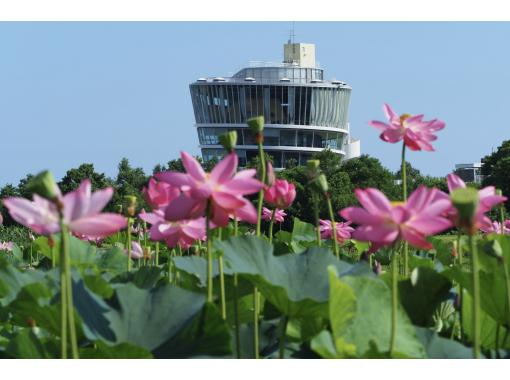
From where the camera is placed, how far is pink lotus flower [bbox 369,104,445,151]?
1.46 meters

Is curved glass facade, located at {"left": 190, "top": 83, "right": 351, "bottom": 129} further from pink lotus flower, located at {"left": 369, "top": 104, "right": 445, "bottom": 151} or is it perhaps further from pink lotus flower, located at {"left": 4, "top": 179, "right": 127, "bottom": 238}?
pink lotus flower, located at {"left": 4, "top": 179, "right": 127, "bottom": 238}

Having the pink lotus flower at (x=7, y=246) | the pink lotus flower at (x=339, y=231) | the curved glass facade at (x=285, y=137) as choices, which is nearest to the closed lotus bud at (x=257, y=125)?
the pink lotus flower at (x=339, y=231)

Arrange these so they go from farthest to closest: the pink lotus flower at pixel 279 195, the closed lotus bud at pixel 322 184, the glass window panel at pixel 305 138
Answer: the glass window panel at pixel 305 138 → the pink lotus flower at pixel 279 195 → the closed lotus bud at pixel 322 184

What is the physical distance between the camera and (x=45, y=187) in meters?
0.80

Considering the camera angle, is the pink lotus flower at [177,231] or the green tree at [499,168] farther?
the green tree at [499,168]

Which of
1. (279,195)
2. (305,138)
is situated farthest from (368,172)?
(305,138)

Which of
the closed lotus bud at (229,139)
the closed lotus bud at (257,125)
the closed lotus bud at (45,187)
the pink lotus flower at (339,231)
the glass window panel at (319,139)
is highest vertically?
the closed lotus bud at (257,125)

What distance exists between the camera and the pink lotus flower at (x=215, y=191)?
0.99 meters

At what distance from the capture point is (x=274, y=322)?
51.6 inches

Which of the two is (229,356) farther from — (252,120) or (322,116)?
(322,116)

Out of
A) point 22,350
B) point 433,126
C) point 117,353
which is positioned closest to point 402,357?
point 117,353

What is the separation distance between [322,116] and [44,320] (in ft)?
191

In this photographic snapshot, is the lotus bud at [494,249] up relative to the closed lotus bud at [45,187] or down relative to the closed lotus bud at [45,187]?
down

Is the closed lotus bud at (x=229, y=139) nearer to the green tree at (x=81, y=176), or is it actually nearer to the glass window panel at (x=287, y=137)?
the green tree at (x=81, y=176)
